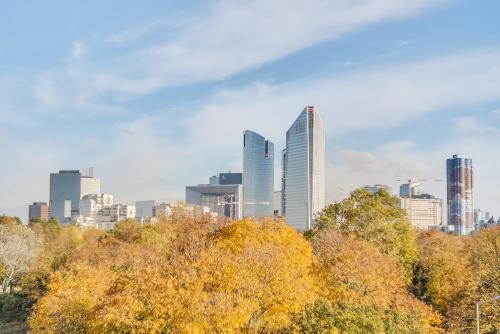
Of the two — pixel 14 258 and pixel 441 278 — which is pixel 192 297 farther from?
pixel 14 258

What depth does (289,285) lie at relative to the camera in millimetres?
28188

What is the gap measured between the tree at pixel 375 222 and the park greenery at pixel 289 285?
0.37 ft

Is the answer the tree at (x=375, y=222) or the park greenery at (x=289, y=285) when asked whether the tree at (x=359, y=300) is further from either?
the tree at (x=375, y=222)

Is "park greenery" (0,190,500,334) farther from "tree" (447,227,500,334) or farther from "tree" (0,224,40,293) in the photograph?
"tree" (0,224,40,293)

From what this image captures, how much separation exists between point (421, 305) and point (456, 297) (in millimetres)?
8081

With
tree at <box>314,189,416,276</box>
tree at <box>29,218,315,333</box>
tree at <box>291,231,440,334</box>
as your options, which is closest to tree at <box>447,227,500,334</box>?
tree at <box>291,231,440,334</box>

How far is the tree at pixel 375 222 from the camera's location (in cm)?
4669

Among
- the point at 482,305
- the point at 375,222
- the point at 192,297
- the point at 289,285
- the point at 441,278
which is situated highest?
the point at 375,222

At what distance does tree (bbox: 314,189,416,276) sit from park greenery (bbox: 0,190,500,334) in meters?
0.11

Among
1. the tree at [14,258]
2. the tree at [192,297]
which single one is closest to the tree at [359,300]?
the tree at [192,297]

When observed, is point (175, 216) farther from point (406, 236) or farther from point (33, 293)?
point (406, 236)

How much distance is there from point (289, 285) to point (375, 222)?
21.2m

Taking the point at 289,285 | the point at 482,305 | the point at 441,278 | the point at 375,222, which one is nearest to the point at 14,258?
the point at 375,222

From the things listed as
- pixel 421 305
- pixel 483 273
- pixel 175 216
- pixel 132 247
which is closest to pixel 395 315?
pixel 421 305
